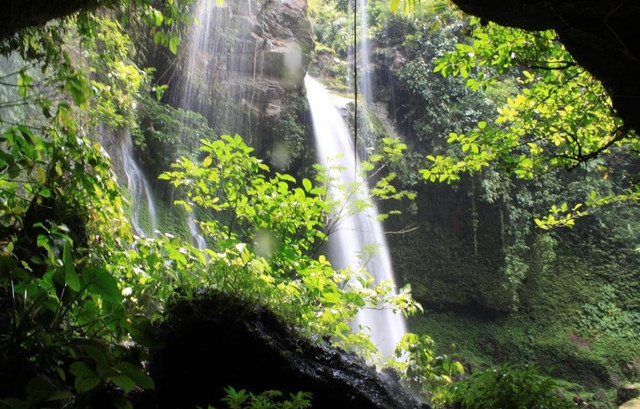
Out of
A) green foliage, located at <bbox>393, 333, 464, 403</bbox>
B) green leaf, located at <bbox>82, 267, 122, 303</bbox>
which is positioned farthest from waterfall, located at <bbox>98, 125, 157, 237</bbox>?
green leaf, located at <bbox>82, 267, 122, 303</bbox>

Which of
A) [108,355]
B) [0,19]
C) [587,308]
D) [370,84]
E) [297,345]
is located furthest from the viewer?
[370,84]

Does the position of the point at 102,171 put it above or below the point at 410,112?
below

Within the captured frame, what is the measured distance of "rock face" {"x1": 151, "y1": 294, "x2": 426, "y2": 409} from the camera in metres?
2.70

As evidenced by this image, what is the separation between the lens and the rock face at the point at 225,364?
2.70 m

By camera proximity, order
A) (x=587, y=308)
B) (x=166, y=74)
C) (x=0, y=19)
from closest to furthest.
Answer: (x=0, y=19)
(x=166, y=74)
(x=587, y=308)

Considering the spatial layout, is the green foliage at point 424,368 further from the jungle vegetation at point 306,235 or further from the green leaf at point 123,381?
the green leaf at point 123,381

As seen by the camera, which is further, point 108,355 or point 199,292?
point 199,292

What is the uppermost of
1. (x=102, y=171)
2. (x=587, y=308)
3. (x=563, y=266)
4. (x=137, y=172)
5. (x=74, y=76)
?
(x=74, y=76)

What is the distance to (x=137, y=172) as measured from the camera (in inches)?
342

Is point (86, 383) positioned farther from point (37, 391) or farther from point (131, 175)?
point (131, 175)

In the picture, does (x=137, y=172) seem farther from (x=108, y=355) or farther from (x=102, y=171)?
(x=108, y=355)

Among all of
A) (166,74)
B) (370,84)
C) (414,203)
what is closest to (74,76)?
(166,74)

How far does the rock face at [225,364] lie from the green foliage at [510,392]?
573 mm

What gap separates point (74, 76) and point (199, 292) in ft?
4.97
